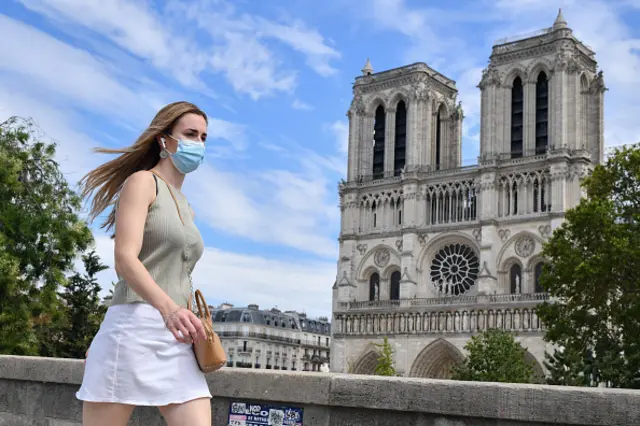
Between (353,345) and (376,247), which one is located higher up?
(376,247)

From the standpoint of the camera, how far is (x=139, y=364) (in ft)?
9.80

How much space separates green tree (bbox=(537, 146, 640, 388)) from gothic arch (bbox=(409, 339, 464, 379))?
69.0ft

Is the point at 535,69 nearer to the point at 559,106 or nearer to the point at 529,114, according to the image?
the point at 529,114

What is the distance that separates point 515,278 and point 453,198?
6319mm

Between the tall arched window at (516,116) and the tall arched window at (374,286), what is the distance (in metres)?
11.1

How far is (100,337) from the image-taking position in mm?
3076

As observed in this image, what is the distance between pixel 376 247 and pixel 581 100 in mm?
14722

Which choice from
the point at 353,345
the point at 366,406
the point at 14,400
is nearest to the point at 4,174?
the point at 14,400

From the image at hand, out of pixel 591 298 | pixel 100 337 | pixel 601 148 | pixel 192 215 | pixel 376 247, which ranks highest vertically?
pixel 601 148

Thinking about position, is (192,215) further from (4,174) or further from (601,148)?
(601,148)

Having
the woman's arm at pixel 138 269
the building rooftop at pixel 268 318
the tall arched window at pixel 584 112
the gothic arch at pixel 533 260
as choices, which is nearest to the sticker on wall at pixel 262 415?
the woman's arm at pixel 138 269

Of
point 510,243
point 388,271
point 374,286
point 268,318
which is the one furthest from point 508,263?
point 268,318

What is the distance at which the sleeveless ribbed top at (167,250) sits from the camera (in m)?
3.15

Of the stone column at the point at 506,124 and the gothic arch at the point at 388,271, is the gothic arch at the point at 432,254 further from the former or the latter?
the stone column at the point at 506,124
